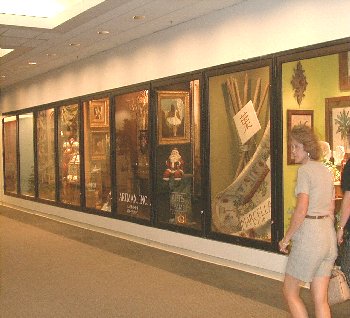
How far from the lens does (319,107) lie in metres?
7.38

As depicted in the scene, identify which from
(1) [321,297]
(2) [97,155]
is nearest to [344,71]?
(1) [321,297]

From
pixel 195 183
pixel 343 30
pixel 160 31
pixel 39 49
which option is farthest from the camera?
pixel 39 49

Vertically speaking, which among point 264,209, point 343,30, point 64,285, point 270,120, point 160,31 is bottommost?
point 64,285

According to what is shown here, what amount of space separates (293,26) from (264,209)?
2.22 metres

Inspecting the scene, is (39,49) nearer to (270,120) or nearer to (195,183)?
(195,183)

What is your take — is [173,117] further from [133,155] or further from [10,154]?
[10,154]

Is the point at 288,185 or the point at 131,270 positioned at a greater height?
the point at 288,185

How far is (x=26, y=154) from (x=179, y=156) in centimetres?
819

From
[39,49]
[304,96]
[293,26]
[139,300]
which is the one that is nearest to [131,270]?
[139,300]

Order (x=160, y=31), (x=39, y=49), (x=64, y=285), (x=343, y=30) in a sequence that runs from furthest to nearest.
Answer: (x=39, y=49) < (x=160, y=31) < (x=64, y=285) < (x=343, y=30)

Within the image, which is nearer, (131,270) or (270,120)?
(270,120)

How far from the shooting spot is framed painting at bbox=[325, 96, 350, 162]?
7152 mm

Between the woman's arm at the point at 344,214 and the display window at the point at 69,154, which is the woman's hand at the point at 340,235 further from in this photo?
the display window at the point at 69,154

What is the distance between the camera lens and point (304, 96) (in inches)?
290
